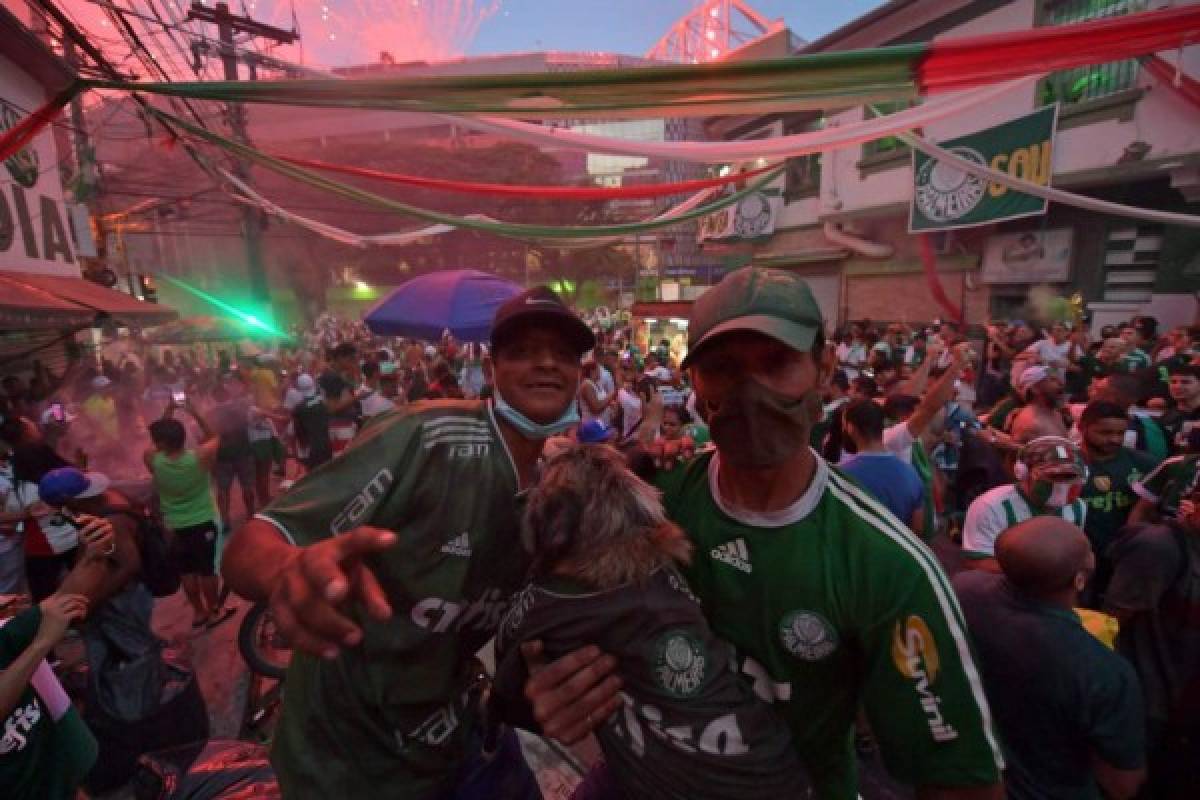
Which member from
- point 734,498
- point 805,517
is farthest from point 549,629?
point 805,517

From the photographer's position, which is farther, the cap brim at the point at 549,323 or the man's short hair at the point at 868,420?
the man's short hair at the point at 868,420

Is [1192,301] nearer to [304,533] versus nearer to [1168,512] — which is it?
[1168,512]

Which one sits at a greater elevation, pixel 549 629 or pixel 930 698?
pixel 549 629

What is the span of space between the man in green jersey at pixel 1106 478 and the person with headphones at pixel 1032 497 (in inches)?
30.9

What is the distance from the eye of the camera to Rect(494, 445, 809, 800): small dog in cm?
148

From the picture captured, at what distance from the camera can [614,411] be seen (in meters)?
8.36

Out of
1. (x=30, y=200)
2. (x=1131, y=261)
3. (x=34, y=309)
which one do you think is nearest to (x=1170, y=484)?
(x=34, y=309)

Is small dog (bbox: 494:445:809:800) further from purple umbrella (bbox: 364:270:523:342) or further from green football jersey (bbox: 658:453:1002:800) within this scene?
purple umbrella (bbox: 364:270:523:342)

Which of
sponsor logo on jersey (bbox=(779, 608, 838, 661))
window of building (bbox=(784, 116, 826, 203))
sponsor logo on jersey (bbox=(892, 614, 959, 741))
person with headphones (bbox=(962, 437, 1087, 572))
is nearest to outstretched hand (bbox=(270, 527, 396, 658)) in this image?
sponsor logo on jersey (bbox=(779, 608, 838, 661))

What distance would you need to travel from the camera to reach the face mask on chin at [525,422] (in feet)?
6.12

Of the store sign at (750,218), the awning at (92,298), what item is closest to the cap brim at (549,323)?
the awning at (92,298)

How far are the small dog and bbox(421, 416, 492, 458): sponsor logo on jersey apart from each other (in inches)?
12.2

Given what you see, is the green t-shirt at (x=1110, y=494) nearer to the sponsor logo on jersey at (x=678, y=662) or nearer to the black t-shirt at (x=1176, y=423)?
the black t-shirt at (x=1176, y=423)

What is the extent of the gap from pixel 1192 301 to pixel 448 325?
15.1 metres
